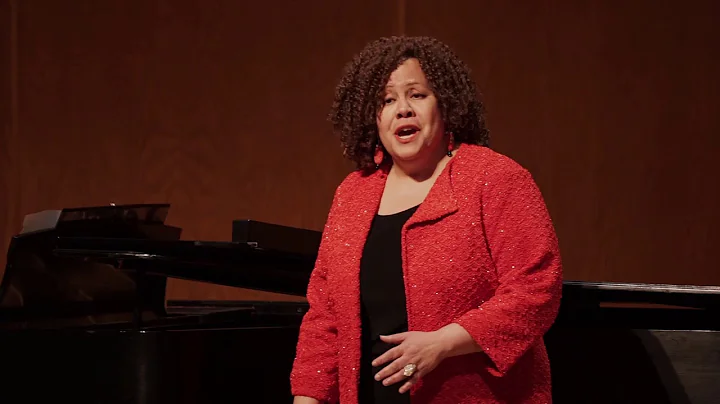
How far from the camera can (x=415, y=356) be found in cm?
139

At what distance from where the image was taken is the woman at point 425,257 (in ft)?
4.64

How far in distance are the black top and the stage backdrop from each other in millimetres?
2373

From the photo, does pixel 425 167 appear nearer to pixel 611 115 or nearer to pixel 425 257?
pixel 425 257

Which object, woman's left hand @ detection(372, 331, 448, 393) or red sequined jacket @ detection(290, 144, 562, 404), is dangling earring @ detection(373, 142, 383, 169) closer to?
red sequined jacket @ detection(290, 144, 562, 404)

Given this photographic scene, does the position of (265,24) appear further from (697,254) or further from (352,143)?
(352,143)

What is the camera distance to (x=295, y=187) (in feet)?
13.6

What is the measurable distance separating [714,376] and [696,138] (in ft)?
6.14

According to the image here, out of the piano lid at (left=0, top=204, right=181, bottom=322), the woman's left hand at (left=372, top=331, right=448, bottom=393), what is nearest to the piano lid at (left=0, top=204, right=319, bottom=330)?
the piano lid at (left=0, top=204, right=181, bottom=322)

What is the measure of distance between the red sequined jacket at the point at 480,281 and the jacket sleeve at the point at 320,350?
0.26 ft

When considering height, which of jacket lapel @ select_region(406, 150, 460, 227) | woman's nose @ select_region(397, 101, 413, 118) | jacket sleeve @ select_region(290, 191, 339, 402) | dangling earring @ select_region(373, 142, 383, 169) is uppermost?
woman's nose @ select_region(397, 101, 413, 118)

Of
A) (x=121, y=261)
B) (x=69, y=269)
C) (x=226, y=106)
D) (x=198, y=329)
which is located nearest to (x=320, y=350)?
(x=198, y=329)

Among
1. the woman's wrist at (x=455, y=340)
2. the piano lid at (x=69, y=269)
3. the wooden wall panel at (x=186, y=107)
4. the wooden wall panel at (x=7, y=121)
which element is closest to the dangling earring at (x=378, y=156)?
the woman's wrist at (x=455, y=340)

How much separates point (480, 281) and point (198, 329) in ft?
3.89

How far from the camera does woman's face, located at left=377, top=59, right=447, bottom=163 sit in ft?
5.23
